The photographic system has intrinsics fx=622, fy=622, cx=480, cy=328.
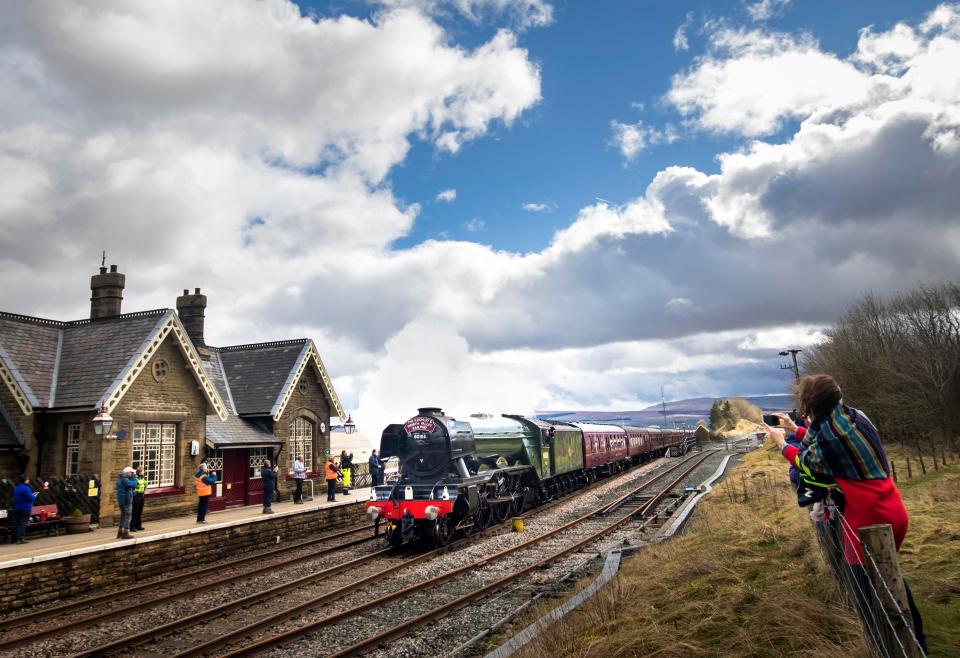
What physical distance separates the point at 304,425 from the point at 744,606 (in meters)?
19.8

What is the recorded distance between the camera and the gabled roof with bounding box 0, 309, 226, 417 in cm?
1555

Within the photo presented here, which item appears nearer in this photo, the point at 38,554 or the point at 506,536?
the point at 38,554

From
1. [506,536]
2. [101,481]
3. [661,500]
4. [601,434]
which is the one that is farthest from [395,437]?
[601,434]

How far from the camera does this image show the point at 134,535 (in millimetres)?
13453

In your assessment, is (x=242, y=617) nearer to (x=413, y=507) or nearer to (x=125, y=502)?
(x=413, y=507)

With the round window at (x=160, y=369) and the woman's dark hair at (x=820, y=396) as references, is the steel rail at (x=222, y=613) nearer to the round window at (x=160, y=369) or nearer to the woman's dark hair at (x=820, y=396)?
the woman's dark hair at (x=820, y=396)

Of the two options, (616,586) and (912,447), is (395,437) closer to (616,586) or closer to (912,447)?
(616,586)

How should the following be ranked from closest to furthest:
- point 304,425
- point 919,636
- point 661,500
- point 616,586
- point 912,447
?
point 919,636 → point 616,586 → point 661,500 → point 304,425 → point 912,447

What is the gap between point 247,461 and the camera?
68.1 ft

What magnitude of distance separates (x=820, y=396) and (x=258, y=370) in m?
22.0

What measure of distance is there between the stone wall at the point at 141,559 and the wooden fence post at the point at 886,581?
40.8 feet

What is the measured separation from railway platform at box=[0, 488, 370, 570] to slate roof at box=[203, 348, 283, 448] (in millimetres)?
2102

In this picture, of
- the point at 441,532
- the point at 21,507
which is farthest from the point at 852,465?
the point at 21,507

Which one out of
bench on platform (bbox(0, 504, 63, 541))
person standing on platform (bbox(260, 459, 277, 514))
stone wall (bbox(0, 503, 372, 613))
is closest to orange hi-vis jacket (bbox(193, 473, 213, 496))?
stone wall (bbox(0, 503, 372, 613))
